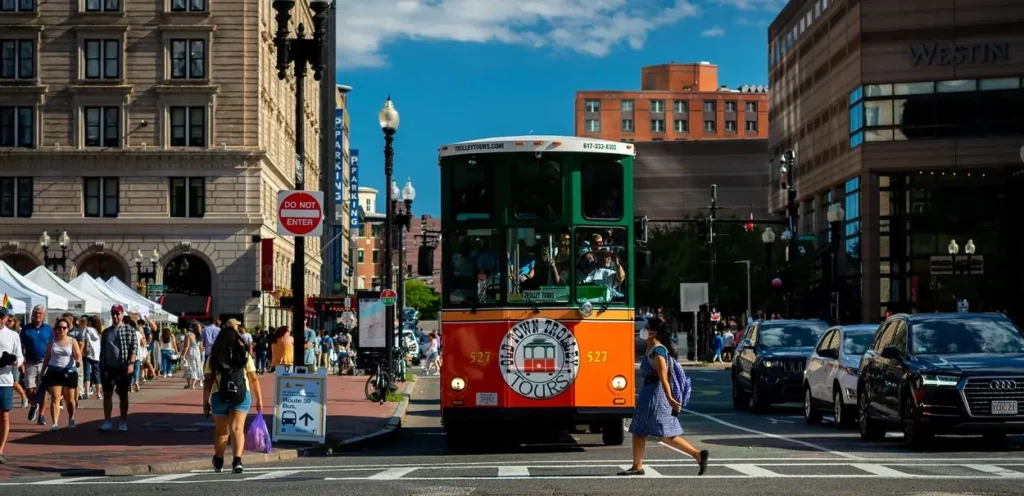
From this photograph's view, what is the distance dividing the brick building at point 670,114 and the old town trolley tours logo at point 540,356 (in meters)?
156

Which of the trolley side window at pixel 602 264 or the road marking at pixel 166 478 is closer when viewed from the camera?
the road marking at pixel 166 478

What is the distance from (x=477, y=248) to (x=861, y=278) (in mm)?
57998

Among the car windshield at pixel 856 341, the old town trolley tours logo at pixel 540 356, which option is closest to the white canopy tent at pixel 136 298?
Answer: the car windshield at pixel 856 341

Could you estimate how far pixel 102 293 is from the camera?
43250 millimetres

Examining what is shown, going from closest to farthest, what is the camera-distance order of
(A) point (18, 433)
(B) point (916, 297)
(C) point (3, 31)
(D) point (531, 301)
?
(D) point (531, 301) → (A) point (18, 433) → (C) point (3, 31) → (B) point (916, 297)

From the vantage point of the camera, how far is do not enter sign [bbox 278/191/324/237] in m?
20.8

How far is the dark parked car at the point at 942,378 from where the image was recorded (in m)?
18.1

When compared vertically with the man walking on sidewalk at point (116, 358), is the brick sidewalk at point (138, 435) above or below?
below

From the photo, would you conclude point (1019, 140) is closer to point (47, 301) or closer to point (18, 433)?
point (47, 301)

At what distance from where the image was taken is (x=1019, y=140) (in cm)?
7044

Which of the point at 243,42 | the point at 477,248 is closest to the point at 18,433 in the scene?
the point at 477,248

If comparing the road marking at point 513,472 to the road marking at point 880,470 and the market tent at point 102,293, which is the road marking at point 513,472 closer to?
the road marking at point 880,470

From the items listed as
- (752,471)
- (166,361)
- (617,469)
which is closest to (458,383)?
(617,469)

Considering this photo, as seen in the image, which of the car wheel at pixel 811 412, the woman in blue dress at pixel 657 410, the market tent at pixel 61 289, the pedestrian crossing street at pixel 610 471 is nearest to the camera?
the pedestrian crossing street at pixel 610 471
